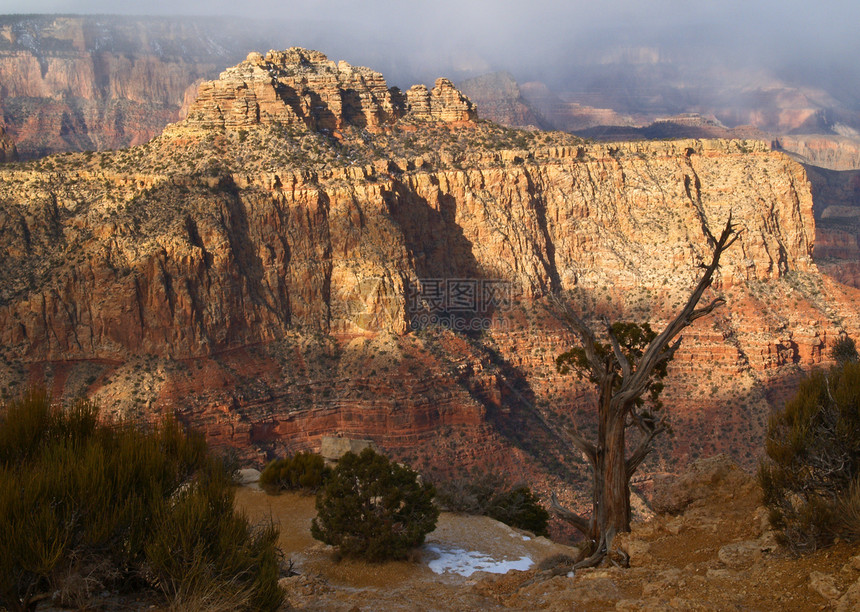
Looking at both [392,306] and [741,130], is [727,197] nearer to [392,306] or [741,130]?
[392,306]

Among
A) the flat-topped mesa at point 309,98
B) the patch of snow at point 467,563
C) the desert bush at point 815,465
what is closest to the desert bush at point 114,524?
the desert bush at point 815,465

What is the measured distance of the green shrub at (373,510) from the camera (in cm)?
2586

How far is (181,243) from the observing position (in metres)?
55.5

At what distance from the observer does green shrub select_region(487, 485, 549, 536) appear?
A: 35.1 meters

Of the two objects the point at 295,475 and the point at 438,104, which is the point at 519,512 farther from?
the point at 438,104

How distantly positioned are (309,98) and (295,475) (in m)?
43.1

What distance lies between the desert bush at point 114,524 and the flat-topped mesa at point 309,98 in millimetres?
54453

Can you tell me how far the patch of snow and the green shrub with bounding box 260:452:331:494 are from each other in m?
7.62

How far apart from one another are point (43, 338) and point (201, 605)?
44.3m

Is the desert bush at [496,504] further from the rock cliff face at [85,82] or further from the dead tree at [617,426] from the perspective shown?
the rock cliff face at [85,82]

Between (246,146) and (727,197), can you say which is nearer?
(246,146)

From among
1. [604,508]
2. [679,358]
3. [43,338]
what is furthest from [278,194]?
[604,508]

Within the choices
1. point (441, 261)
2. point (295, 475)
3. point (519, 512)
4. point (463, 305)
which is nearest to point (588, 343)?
point (519, 512)

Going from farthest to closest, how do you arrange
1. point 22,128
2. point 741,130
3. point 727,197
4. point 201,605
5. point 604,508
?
point 741,130
point 22,128
point 727,197
point 604,508
point 201,605
